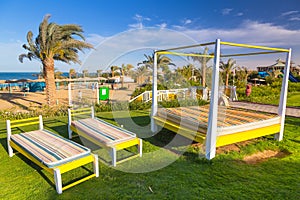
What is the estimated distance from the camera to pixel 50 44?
1027 centimetres

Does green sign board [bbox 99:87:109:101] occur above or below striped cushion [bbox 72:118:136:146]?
above

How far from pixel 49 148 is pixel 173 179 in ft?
7.39

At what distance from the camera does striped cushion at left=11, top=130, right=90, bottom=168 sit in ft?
9.77

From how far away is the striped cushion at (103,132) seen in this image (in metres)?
3.83

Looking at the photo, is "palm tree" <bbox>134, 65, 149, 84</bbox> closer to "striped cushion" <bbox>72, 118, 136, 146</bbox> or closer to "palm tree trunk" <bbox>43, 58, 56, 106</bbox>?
"palm tree trunk" <bbox>43, 58, 56, 106</bbox>

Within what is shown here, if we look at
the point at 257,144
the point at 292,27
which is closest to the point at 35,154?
the point at 257,144

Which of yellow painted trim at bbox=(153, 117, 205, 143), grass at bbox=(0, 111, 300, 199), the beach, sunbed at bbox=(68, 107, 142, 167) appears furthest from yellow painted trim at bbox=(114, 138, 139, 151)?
the beach

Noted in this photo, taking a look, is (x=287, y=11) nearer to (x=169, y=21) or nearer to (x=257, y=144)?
(x=169, y=21)

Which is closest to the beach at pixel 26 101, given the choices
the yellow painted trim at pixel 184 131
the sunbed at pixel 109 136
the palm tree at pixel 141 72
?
the palm tree at pixel 141 72

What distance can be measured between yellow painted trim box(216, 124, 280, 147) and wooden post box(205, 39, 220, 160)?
19cm

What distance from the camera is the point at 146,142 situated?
16.5 ft

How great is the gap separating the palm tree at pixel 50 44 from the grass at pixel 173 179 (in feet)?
23.3

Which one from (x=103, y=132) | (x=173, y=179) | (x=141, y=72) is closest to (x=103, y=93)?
(x=141, y=72)

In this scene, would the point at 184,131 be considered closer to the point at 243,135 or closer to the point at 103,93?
the point at 243,135
